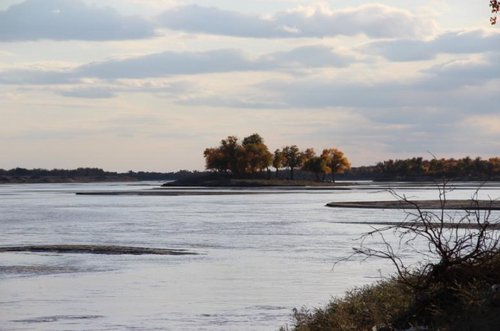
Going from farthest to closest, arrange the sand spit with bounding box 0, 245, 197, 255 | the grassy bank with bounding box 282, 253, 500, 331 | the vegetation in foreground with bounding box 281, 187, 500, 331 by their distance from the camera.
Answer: the sand spit with bounding box 0, 245, 197, 255 < the vegetation in foreground with bounding box 281, 187, 500, 331 < the grassy bank with bounding box 282, 253, 500, 331

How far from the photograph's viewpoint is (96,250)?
132 feet

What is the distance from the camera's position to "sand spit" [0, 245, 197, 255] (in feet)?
128

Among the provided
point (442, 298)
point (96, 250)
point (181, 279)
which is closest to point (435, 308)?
point (442, 298)

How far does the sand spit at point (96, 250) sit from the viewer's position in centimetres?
3894

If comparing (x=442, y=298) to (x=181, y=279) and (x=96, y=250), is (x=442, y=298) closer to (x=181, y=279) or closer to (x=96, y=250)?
(x=181, y=279)

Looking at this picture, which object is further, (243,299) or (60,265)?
(60,265)

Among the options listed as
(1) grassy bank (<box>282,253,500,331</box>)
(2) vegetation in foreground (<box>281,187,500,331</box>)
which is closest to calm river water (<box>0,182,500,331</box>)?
(1) grassy bank (<box>282,253,500,331</box>)

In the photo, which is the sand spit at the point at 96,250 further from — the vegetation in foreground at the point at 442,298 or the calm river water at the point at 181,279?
the vegetation in foreground at the point at 442,298

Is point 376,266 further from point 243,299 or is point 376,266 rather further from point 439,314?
point 439,314

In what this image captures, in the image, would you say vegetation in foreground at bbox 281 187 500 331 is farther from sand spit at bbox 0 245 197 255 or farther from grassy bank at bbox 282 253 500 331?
sand spit at bbox 0 245 197 255

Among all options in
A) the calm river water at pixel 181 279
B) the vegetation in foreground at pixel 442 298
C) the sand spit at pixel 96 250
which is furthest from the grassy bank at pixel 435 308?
the sand spit at pixel 96 250

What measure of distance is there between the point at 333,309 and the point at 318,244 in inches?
950

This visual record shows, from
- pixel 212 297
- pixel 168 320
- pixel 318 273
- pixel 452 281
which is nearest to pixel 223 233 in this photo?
pixel 318 273

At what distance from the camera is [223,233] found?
5103 centimetres
